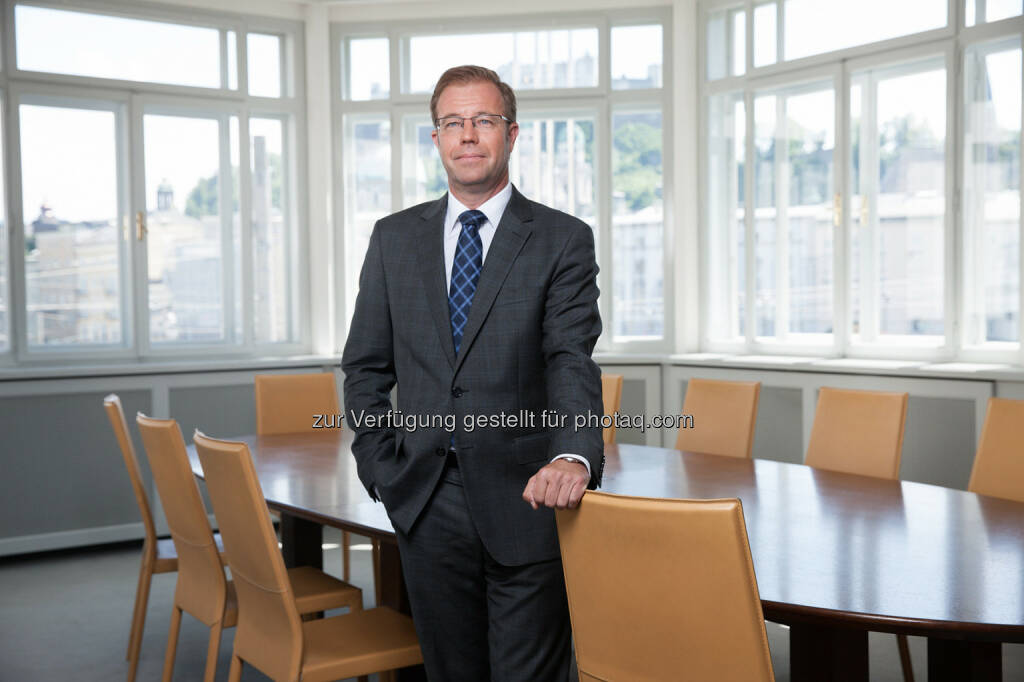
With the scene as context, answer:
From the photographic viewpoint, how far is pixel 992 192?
4762 millimetres

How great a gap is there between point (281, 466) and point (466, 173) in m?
1.93

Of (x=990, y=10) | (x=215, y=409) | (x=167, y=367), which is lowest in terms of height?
(x=215, y=409)

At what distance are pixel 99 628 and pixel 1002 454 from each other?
357 cm

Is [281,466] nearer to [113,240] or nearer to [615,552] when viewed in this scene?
[615,552]

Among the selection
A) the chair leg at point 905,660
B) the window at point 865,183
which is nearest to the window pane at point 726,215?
the window at point 865,183

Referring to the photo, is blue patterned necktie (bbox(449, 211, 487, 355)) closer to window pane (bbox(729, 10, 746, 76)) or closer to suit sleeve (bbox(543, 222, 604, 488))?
suit sleeve (bbox(543, 222, 604, 488))

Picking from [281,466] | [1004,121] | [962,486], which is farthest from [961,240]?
[281,466]

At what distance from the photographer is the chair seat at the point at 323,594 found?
2.86 meters

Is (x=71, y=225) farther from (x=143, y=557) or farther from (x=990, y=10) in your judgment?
(x=990, y=10)

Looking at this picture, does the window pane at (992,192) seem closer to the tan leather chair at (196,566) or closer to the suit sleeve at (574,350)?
the tan leather chair at (196,566)

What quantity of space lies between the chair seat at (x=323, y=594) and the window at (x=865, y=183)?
3473mm

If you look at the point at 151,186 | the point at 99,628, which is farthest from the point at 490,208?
the point at 151,186

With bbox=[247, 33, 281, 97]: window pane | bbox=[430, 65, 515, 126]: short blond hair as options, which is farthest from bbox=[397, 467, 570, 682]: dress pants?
bbox=[247, 33, 281, 97]: window pane

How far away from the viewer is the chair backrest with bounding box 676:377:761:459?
3.78m
